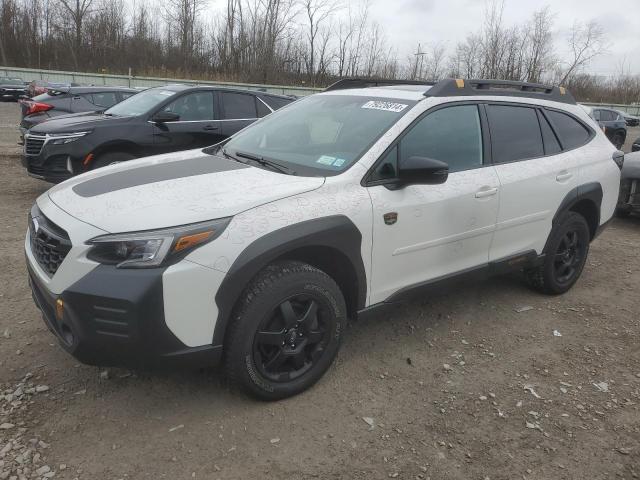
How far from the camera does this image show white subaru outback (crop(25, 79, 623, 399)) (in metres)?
2.35

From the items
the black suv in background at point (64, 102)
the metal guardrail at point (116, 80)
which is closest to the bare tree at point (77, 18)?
the metal guardrail at point (116, 80)

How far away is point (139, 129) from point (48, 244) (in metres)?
4.64

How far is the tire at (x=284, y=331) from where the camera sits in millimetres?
2576

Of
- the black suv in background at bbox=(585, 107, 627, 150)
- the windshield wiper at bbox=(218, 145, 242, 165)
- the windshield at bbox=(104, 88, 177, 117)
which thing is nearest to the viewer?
the windshield wiper at bbox=(218, 145, 242, 165)

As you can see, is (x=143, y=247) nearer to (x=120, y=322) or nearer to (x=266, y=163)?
(x=120, y=322)

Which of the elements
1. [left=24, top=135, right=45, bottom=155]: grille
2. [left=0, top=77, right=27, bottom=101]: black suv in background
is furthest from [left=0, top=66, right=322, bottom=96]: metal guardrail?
[left=24, top=135, right=45, bottom=155]: grille

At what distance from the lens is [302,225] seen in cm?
267

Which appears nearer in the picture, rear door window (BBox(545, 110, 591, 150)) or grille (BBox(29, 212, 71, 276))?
grille (BBox(29, 212, 71, 276))

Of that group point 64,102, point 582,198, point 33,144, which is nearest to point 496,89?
point 582,198

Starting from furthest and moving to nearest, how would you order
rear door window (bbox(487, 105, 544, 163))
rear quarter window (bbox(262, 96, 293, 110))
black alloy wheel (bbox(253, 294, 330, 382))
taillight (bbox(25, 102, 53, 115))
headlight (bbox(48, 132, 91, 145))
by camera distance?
taillight (bbox(25, 102, 53, 115)) < rear quarter window (bbox(262, 96, 293, 110)) < headlight (bbox(48, 132, 91, 145)) < rear door window (bbox(487, 105, 544, 163)) < black alloy wheel (bbox(253, 294, 330, 382))

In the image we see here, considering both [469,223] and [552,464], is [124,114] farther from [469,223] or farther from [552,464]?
[552,464]

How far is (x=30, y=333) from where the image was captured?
3.46 meters

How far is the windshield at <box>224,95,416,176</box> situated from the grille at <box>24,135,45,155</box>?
4.05 meters

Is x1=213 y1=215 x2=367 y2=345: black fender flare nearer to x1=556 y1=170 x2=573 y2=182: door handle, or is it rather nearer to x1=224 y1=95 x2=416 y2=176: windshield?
x1=224 y1=95 x2=416 y2=176: windshield
